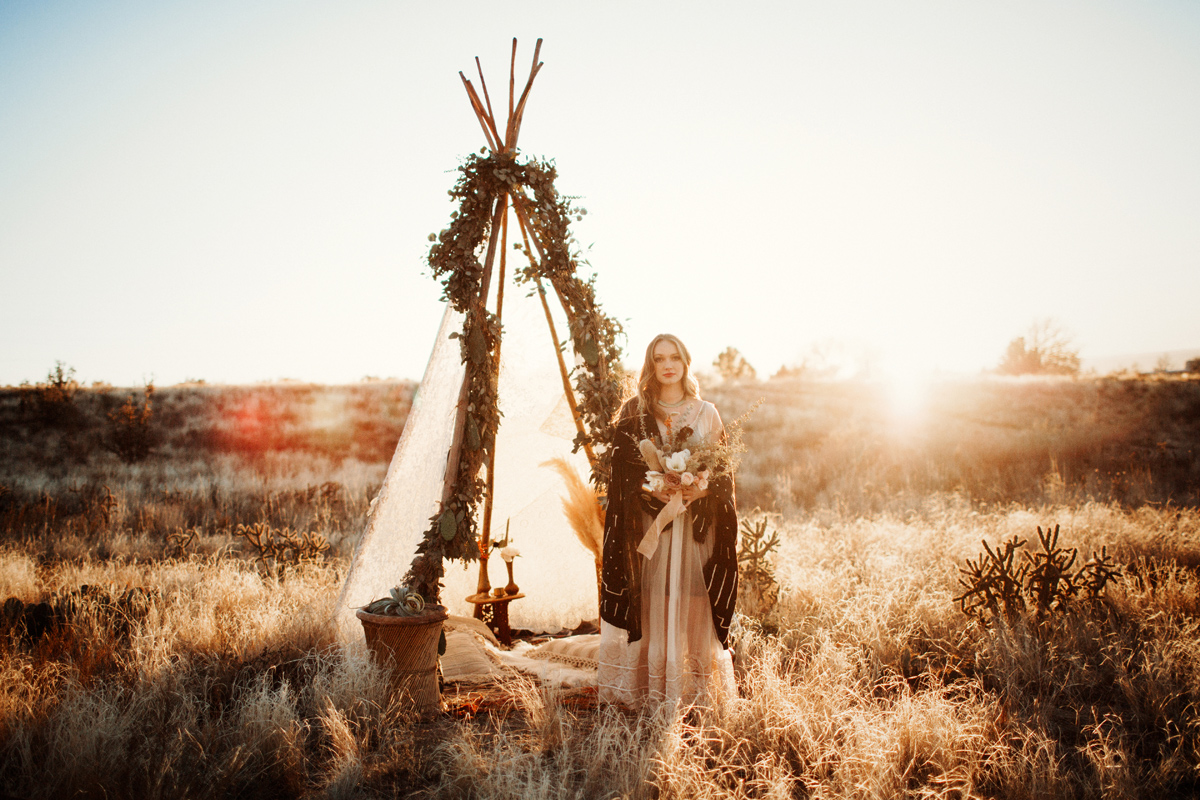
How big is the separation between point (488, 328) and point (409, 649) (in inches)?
77.2

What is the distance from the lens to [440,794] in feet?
8.44

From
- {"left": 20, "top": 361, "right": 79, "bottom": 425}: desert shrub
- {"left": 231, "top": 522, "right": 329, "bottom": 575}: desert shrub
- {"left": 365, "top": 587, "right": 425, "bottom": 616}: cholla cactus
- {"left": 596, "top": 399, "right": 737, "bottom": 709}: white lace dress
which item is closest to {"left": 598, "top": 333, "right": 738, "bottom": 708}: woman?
{"left": 596, "top": 399, "right": 737, "bottom": 709}: white lace dress

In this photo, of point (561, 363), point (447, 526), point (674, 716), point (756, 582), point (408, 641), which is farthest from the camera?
point (756, 582)

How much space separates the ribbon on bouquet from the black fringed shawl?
0.13m

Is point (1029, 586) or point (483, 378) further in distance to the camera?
point (1029, 586)

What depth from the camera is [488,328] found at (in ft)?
13.0

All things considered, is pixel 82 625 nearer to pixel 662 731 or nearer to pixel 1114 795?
pixel 662 731

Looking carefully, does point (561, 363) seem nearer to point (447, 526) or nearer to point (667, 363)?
point (667, 363)

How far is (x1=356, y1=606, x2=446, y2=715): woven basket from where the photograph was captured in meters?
3.29

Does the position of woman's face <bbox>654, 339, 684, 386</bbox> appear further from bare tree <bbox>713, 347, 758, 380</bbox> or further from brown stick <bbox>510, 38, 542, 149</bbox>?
bare tree <bbox>713, 347, 758, 380</bbox>

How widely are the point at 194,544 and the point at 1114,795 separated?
324 inches

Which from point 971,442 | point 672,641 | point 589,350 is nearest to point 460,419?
point 589,350

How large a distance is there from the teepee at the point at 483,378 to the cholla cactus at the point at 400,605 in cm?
20

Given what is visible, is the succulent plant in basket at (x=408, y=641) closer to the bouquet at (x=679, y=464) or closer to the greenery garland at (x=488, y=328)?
the greenery garland at (x=488, y=328)
